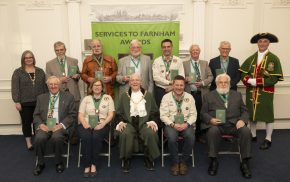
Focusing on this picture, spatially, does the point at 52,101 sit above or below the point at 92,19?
below

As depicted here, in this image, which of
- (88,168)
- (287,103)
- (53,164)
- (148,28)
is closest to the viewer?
(88,168)

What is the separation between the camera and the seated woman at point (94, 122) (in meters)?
3.87

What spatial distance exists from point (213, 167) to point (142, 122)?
1067mm

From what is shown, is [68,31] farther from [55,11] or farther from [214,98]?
[214,98]

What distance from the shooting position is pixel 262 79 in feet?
14.9

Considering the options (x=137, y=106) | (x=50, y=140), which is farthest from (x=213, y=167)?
(x=50, y=140)

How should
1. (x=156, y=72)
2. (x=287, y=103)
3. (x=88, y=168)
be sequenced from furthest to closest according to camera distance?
(x=287, y=103)
(x=156, y=72)
(x=88, y=168)

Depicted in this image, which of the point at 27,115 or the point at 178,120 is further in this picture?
the point at 27,115

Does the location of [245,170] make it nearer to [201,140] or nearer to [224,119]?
[224,119]

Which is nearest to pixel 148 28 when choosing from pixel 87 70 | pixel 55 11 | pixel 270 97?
pixel 87 70

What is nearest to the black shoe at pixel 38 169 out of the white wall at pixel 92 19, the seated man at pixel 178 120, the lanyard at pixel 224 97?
the seated man at pixel 178 120

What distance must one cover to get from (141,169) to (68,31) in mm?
2615

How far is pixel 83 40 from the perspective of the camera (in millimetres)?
5160

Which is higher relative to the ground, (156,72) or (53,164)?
(156,72)
